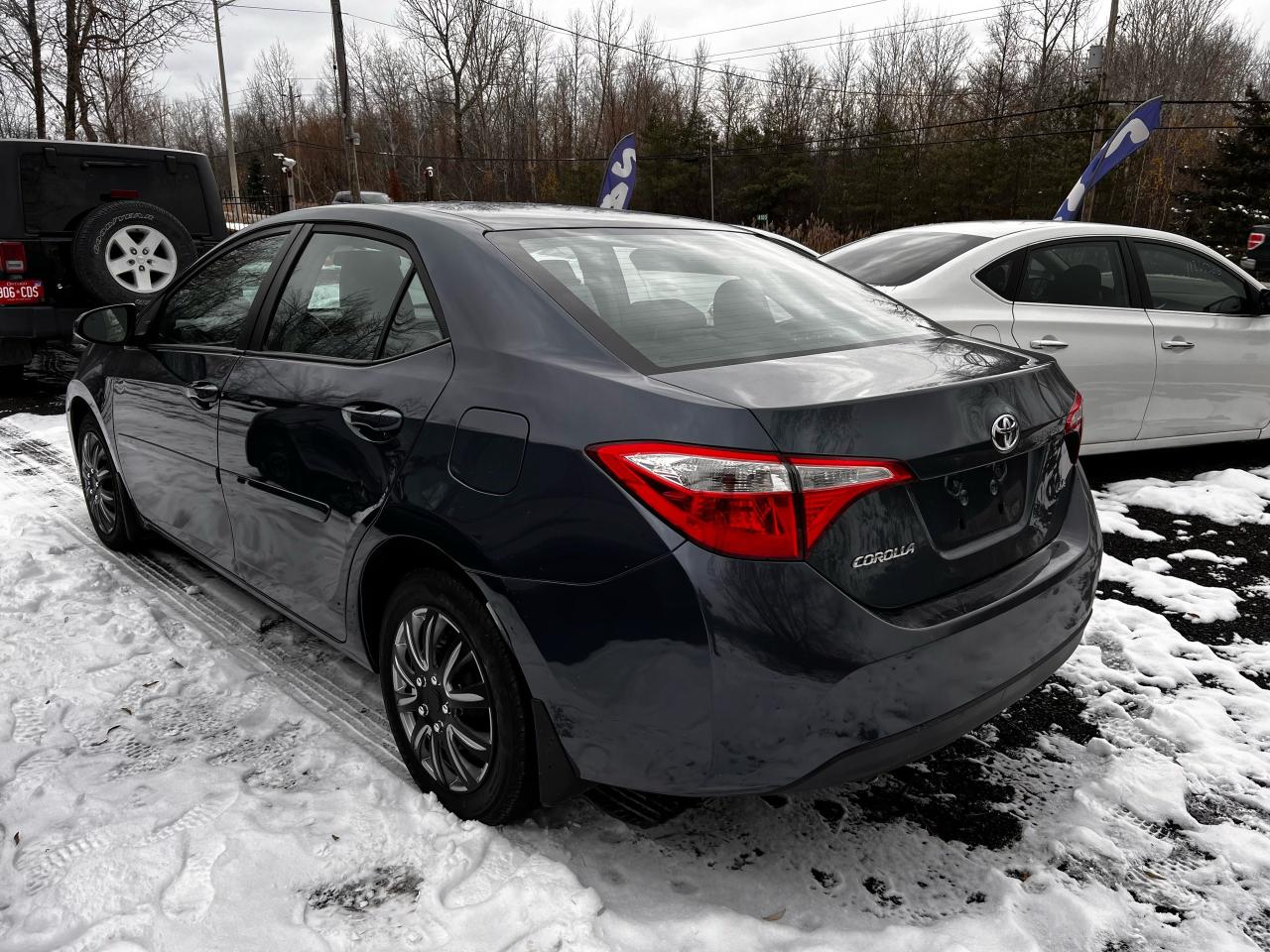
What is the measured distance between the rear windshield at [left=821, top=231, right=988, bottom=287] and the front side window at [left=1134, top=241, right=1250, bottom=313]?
121 cm

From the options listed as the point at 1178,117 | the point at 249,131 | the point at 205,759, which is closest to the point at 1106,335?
the point at 205,759

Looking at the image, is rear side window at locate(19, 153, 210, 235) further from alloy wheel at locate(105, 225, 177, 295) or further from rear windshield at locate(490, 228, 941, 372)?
rear windshield at locate(490, 228, 941, 372)

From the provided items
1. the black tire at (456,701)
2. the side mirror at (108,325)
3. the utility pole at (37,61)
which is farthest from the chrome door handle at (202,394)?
the utility pole at (37,61)

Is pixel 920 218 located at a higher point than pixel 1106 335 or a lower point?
higher

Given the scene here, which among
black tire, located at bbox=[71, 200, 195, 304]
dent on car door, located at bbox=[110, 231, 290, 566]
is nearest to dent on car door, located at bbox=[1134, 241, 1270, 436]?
dent on car door, located at bbox=[110, 231, 290, 566]

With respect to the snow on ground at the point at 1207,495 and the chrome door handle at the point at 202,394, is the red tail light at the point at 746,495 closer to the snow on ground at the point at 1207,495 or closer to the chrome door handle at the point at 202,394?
the chrome door handle at the point at 202,394

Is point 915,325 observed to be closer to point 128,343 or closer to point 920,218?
point 128,343

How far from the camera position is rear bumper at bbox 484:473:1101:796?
184 cm

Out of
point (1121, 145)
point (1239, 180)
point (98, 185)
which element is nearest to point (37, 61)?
point (98, 185)

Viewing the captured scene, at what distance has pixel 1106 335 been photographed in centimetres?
544

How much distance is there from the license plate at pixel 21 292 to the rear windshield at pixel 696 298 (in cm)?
732

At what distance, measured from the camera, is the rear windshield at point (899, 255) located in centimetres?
540

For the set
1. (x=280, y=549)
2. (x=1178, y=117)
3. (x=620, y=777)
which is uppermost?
(x=1178, y=117)

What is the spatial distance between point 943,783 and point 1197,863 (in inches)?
25.2
